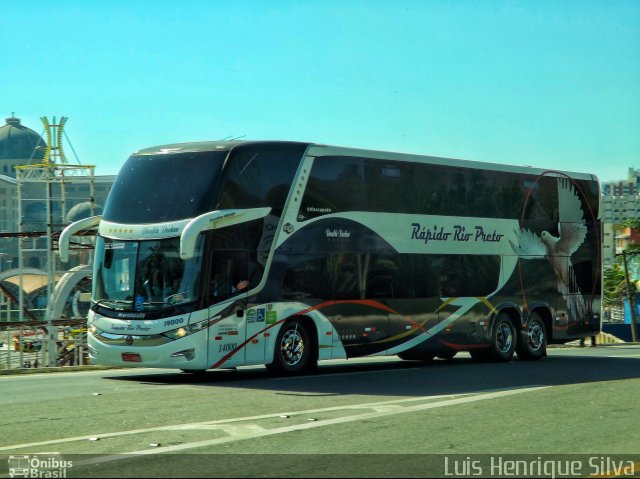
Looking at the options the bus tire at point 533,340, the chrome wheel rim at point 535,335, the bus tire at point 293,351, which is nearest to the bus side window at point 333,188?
the bus tire at point 293,351

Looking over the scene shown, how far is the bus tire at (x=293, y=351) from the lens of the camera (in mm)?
17438

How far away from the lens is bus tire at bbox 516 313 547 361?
74.5 ft

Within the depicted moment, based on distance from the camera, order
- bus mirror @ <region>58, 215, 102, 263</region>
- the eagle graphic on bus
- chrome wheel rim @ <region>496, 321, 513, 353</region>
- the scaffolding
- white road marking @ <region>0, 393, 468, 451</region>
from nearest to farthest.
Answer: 1. white road marking @ <region>0, 393, 468, 451</region>
2. bus mirror @ <region>58, 215, 102, 263</region>
3. chrome wheel rim @ <region>496, 321, 513, 353</region>
4. the eagle graphic on bus
5. the scaffolding

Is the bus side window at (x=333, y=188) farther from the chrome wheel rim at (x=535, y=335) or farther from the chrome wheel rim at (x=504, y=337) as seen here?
the chrome wheel rim at (x=535, y=335)

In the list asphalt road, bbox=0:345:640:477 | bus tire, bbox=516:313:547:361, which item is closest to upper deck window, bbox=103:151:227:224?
asphalt road, bbox=0:345:640:477

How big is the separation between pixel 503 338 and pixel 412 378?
5.84 metres

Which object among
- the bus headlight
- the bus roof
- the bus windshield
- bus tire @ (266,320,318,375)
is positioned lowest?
bus tire @ (266,320,318,375)

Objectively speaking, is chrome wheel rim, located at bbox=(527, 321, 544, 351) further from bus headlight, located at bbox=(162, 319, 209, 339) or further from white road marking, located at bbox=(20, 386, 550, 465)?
bus headlight, located at bbox=(162, 319, 209, 339)

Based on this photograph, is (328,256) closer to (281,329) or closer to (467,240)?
(281,329)

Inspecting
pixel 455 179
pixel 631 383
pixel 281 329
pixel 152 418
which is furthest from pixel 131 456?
pixel 455 179

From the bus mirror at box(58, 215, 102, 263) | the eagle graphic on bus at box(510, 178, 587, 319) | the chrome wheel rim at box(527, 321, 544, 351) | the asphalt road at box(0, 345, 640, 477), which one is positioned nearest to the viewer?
the asphalt road at box(0, 345, 640, 477)

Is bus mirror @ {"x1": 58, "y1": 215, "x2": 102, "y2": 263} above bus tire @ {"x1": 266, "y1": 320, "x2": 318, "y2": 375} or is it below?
above

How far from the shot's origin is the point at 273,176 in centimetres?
1734

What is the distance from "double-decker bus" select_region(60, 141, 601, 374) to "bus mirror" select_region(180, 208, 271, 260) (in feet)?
0.07
